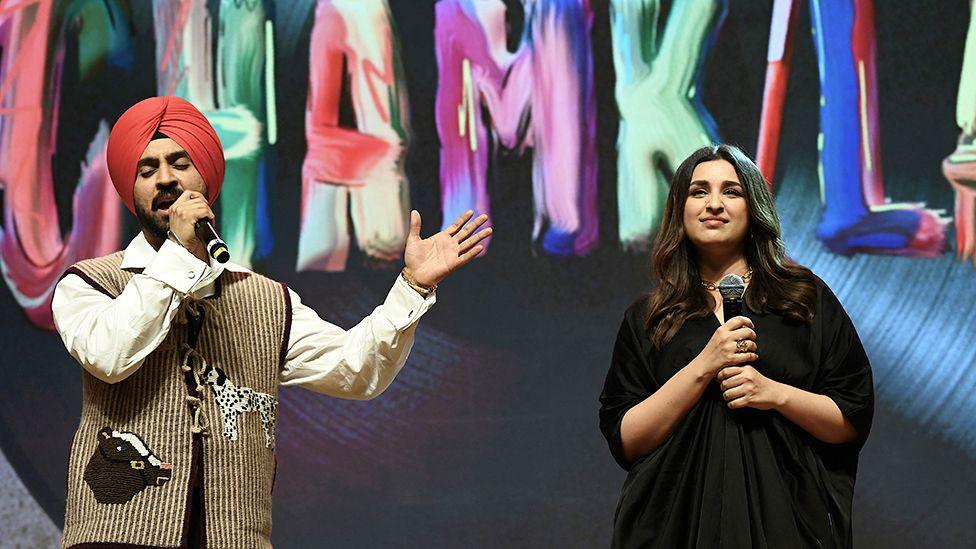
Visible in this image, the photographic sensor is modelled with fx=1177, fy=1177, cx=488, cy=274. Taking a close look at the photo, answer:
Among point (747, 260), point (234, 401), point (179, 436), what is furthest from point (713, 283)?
point (179, 436)

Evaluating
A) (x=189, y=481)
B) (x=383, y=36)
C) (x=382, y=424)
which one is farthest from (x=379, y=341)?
(x=383, y=36)

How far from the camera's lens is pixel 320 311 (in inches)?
132

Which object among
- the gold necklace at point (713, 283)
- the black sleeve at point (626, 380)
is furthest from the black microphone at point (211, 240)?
the gold necklace at point (713, 283)

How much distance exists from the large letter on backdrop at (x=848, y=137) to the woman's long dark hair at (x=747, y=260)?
112 centimetres

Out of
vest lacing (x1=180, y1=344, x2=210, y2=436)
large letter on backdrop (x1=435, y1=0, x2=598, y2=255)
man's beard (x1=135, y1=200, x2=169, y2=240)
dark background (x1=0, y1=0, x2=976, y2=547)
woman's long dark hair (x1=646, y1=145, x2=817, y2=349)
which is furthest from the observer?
large letter on backdrop (x1=435, y1=0, x2=598, y2=255)

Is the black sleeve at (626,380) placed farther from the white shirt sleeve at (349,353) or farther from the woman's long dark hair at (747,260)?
the white shirt sleeve at (349,353)

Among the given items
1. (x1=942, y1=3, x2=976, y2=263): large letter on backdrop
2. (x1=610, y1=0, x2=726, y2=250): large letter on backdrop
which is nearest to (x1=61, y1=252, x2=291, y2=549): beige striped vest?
(x1=610, y1=0, x2=726, y2=250): large letter on backdrop

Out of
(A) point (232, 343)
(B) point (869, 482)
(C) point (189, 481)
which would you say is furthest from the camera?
(B) point (869, 482)

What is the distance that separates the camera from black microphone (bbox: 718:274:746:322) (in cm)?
213

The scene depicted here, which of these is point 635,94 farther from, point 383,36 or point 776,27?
point 383,36

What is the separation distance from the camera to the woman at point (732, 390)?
6.82ft

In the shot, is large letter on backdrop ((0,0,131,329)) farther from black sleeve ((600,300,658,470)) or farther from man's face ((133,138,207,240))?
black sleeve ((600,300,658,470))

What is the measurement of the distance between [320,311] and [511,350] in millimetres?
555

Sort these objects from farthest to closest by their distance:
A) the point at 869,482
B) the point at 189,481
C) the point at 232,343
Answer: the point at 869,482 → the point at 232,343 → the point at 189,481
